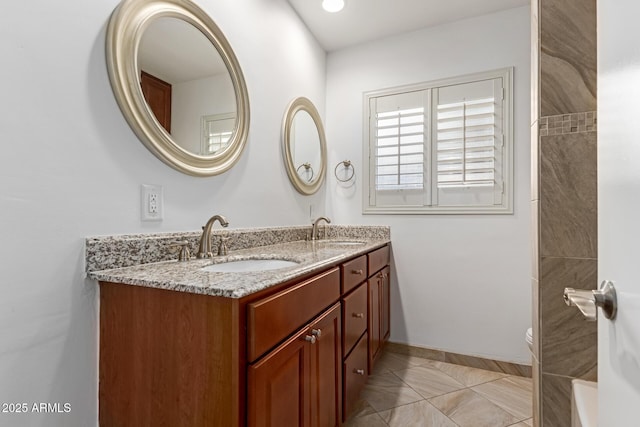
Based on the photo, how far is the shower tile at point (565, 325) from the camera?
1081 millimetres

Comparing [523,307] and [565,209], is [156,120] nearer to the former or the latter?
[565,209]

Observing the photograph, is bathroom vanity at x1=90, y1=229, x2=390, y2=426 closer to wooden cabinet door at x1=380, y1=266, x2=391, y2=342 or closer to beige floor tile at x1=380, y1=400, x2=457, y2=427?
beige floor tile at x1=380, y1=400, x2=457, y2=427

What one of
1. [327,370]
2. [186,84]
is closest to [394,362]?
[327,370]

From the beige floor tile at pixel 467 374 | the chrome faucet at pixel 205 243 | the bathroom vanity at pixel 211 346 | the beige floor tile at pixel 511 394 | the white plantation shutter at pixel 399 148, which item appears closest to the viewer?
the bathroom vanity at pixel 211 346

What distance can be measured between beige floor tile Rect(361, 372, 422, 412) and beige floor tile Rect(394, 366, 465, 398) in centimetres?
6

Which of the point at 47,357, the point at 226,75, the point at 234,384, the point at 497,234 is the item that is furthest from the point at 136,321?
the point at 497,234

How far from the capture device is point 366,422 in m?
1.58

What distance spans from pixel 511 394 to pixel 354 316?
45.5 inches

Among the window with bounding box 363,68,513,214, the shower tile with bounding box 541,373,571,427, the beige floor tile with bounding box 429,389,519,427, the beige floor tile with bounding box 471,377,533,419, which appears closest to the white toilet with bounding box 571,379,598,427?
the shower tile with bounding box 541,373,571,427

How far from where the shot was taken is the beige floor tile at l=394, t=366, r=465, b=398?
1872 mm

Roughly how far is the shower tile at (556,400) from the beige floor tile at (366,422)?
0.74 metres

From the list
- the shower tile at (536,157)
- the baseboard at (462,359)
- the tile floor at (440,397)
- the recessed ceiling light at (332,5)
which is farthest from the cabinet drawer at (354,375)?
the recessed ceiling light at (332,5)

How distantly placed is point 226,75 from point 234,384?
138cm

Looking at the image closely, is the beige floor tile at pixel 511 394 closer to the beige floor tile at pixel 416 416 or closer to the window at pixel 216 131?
the beige floor tile at pixel 416 416
